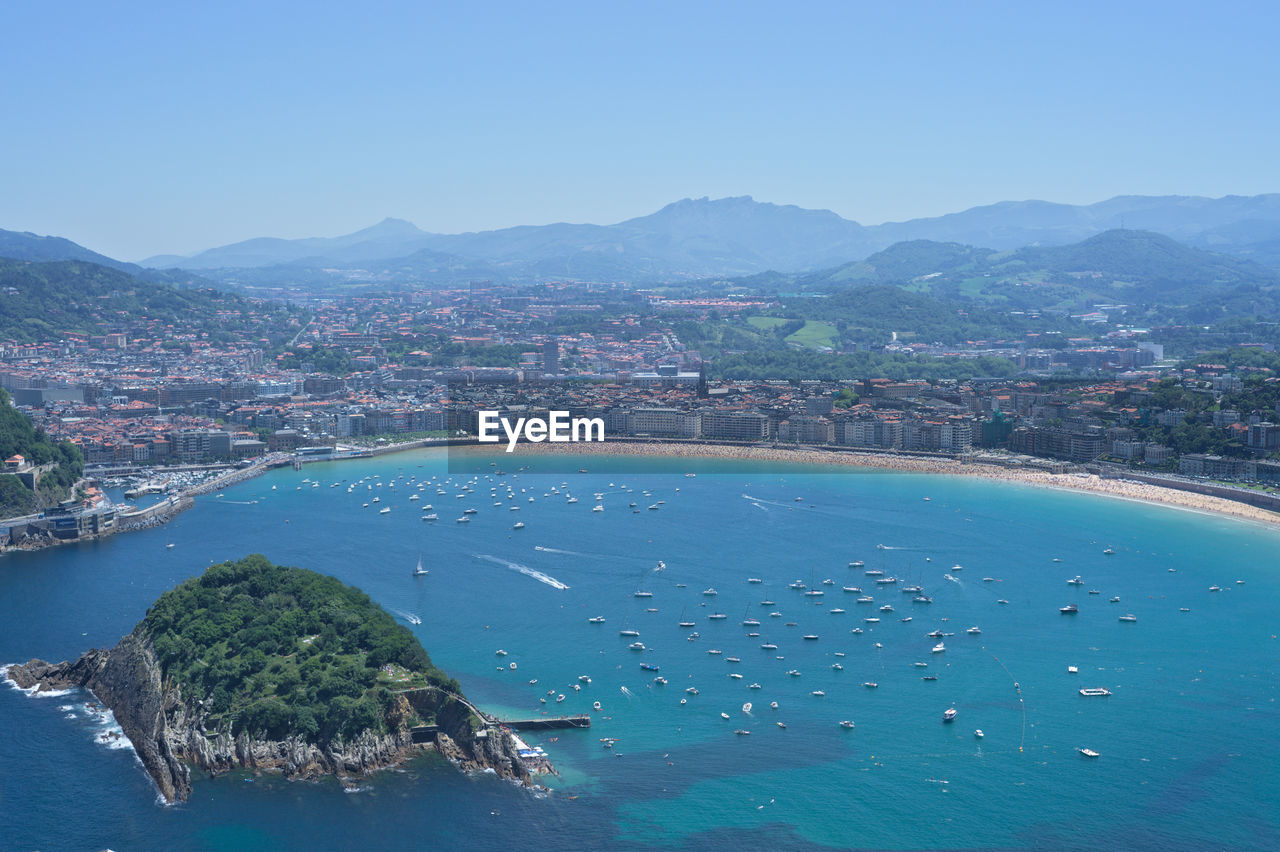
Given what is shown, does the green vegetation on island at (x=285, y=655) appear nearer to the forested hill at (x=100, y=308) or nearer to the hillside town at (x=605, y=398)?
the hillside town at (x=605, y=398)

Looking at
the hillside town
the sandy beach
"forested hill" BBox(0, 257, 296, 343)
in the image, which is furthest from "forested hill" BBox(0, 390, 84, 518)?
"forested hill" BBox(0, 257, 296, 343)

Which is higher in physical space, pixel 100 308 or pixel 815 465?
pixel 100 308

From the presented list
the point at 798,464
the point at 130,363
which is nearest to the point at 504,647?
the point at 798,464

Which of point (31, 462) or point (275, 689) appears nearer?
point (275, 689)

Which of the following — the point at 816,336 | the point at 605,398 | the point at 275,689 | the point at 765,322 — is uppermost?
the point at 765,322

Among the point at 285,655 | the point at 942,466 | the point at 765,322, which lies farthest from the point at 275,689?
the point at 765,322

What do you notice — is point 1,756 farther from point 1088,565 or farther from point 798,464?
point 798,464

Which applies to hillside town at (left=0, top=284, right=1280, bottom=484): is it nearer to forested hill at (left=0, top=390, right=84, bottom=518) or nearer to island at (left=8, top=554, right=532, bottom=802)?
forested hill at (left=0, top=390, right=84, bottom=518)

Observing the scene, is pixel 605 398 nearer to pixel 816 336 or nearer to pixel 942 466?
pixel 942 466
